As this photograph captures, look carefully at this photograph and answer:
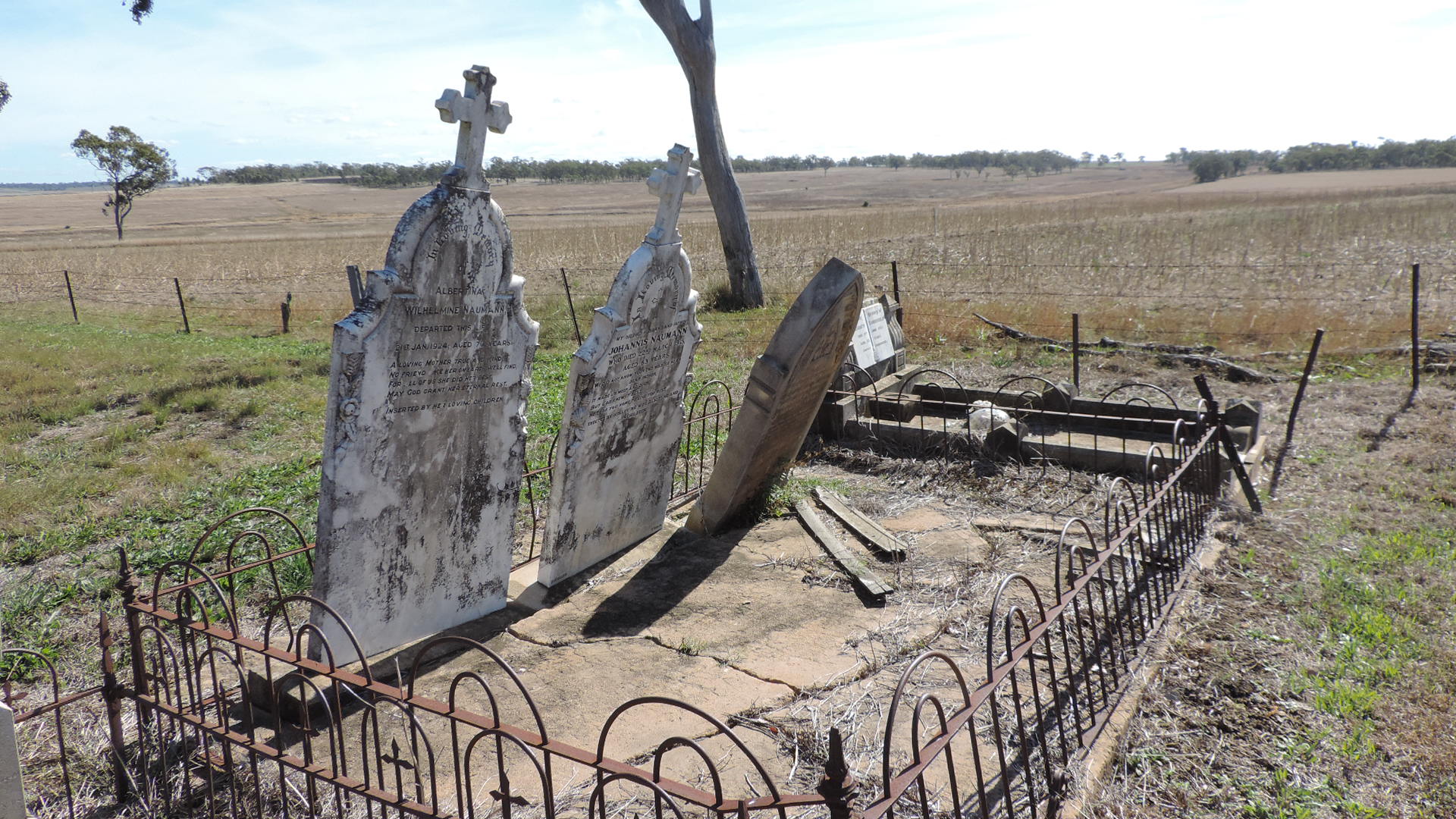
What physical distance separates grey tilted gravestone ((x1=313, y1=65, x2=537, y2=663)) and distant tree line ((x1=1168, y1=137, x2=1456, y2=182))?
84.8m

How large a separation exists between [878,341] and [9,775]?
7564 millimetres

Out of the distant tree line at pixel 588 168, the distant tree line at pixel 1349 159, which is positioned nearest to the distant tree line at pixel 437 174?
the distant tree line at pixel 588 168

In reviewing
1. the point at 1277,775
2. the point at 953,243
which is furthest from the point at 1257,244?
the point at 1277,775

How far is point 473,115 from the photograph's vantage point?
4047 millimetres

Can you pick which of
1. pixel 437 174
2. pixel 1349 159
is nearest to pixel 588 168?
pixel 437 174

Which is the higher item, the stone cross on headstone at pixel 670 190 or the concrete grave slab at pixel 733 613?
the stone cross on headstone at pixel 670 190

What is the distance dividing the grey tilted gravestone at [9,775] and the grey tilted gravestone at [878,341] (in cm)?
661

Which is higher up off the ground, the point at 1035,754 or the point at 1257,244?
the point at 1257,244

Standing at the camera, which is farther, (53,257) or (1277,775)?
(53,257)

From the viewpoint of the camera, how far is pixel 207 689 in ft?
13.4

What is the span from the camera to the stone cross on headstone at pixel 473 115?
13.1 feet

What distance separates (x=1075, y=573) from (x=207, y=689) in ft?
14.9

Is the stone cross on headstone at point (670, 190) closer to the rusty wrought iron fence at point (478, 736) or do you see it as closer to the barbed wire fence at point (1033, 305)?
the rusty wrought iron fence at point (478, 736)

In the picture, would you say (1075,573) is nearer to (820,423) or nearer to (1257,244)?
(820,423)
